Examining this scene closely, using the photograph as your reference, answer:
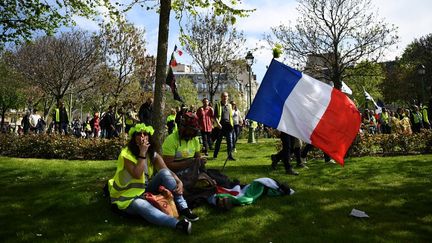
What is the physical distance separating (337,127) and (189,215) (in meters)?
2.61

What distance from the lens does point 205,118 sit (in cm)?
1262

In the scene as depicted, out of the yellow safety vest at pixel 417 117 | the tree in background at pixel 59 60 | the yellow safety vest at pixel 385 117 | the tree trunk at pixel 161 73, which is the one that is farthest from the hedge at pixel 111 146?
the tree in background at pixel 59 60

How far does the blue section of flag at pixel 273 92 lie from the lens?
19.3ft

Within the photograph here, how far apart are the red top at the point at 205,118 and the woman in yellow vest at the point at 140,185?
7.41 m

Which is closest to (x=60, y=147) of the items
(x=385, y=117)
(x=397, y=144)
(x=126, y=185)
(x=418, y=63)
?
(x=126, y=185)

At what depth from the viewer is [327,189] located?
22.3 feet

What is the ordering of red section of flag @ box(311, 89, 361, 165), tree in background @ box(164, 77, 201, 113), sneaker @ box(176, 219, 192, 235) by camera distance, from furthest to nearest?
tree in background @ box(164, 77, 201, 113), red section of flag @ box(311, 89, 361, 165), sneaker @ box(176, 219, 192, 235)

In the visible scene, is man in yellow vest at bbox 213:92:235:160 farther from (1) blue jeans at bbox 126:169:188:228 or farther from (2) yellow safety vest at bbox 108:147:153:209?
(2) yellow safety vest at bbox 108:147:153:209

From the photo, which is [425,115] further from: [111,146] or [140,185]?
[140,185]

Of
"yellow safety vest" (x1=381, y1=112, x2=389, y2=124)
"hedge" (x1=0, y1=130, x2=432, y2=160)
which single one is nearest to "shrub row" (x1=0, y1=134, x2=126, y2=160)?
"hedge" (x1=0, y1=130, x2=432, y2=160)

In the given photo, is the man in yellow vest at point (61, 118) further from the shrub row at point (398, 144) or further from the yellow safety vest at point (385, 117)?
the yellow safety vest at point (385, 117)

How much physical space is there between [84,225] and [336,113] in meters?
4.03

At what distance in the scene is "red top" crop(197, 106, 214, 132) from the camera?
1257cm

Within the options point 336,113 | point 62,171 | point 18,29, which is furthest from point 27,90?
point 336,113
